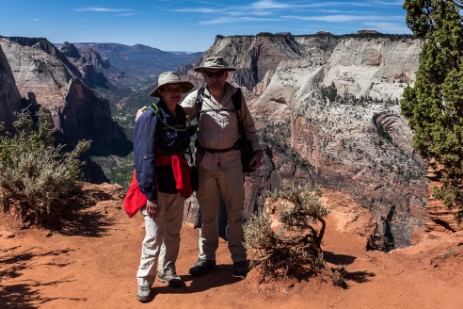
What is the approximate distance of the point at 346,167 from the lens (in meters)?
55.9

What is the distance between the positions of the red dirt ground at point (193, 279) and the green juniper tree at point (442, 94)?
1.12 metres

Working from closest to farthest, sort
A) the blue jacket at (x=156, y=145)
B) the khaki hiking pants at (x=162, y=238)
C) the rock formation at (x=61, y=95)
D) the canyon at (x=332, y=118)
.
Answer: the blue jacket at (x=156, y=145), the khaki hiking pants at (x=162, y=238), the canyon at (x=332, y=118), the rock formation at (x=61, y=95)

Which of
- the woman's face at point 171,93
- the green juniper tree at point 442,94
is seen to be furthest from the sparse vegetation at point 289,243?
the green juniper tree at point 442,94

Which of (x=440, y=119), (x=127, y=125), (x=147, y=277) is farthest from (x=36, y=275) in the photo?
(x=127, y=125)

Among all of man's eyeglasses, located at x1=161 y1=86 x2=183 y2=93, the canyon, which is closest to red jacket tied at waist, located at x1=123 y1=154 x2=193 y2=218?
man's eyeglasses, located at x1=161 y1=86 x2=183 y2=93

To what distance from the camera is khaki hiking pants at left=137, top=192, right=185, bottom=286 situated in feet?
14.5

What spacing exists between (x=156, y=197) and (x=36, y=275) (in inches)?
88.8

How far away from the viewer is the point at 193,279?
203 inches

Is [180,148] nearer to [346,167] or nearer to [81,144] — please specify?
[81,144]

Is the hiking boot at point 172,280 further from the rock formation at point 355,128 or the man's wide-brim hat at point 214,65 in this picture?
the rock formation at point 355,128

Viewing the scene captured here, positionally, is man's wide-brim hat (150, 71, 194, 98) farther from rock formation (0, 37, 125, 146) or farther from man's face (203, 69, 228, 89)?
rock formation (0, 37, 125, 146)

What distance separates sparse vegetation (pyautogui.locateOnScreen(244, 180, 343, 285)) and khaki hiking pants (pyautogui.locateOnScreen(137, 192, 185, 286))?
33.5 inches

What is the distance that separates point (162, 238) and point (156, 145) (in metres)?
1.05

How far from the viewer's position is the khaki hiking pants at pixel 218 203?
15.9 feet
